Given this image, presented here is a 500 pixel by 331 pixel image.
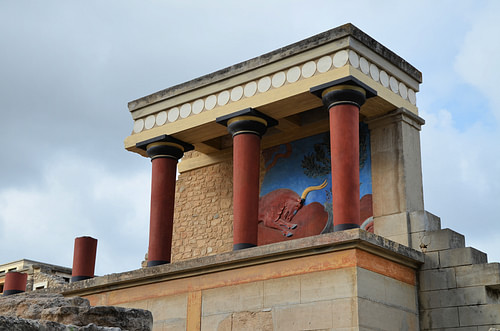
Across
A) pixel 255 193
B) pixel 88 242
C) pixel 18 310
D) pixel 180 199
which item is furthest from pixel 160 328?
pixel 18 310

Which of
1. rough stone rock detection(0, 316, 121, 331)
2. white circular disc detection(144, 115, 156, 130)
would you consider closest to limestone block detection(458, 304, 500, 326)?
white circular disc detection(144, 115, 156, 130)

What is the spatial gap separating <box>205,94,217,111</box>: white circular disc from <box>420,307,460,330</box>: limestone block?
6007 mm

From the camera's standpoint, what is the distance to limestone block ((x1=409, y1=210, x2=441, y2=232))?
12.3 meters

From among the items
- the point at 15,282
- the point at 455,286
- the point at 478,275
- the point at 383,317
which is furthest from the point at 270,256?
the point at 15,282

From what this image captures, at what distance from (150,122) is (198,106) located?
149 cm

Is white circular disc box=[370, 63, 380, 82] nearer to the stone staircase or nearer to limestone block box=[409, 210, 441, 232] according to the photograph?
limestone block box=[409, 210, 441, 232]

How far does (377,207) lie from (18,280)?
38.0 feet

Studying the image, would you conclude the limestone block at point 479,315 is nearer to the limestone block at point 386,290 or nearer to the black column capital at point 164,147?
the limestone block at point 386,290

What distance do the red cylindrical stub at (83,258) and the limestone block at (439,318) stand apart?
25.6 feet

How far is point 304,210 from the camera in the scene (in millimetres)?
14812

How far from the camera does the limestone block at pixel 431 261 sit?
1183cm

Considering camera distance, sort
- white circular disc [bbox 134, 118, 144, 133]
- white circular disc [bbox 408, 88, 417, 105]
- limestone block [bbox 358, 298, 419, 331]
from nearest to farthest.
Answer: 1. limestone block [bbox 358, 298, 419, 331]
2. white circular disc [bbox 408, 88, 417, 105]
3. white circular disc [bbox 134, 118, 144, 133]

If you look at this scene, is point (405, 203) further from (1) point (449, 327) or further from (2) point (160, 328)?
(2) point (160, 328)

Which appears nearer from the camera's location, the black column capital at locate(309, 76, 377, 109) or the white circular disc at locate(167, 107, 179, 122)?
the black column capital at locate(309, 76, 377, 109)
